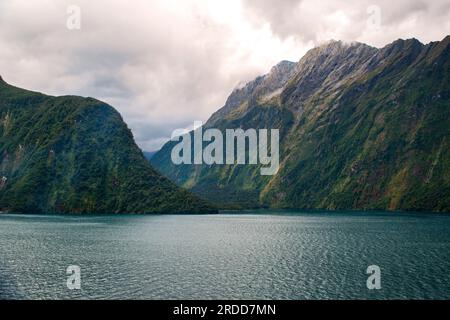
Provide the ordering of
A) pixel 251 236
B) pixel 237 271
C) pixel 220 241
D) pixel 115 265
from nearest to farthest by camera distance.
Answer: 1. pixel 237 271
2. pixel 115 265
3. pixel 220 241
4. pixel 251 236

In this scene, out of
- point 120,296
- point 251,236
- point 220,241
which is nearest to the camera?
point 120,296

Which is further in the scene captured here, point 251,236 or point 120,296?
point 251,236

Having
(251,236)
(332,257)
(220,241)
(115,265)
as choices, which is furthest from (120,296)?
(251,236)

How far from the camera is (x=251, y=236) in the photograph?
17588 centimetres

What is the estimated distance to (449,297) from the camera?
73.2 meters

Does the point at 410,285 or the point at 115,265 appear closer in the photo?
the point at 410,285

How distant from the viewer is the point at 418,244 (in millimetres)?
141625

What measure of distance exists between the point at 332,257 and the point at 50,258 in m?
75.1

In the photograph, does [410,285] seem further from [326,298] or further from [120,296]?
[120,296]
